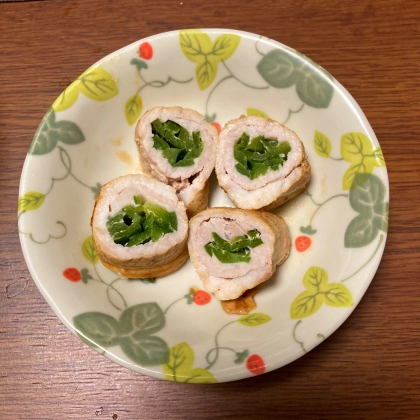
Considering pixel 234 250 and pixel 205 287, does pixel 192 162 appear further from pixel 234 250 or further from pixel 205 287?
pixel 205 287

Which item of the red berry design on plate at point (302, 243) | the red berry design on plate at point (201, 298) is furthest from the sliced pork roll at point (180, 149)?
the red berry design on plate at point (302, 243)

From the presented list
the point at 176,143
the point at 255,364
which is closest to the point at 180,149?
the point at 176,143

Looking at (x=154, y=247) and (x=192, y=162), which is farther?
(x=192, y=162)

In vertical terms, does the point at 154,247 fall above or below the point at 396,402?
above

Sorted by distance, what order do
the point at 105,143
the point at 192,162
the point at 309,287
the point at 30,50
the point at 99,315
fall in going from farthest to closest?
the point at 30,50 < the point at 105,143 < the point at 192,162 < the point at 309,287 < the point at 99,315

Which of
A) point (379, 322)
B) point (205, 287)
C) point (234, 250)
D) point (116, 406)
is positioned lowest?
point (116, 406)

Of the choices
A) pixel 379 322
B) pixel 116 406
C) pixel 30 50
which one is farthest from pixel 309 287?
pixel 30 50
